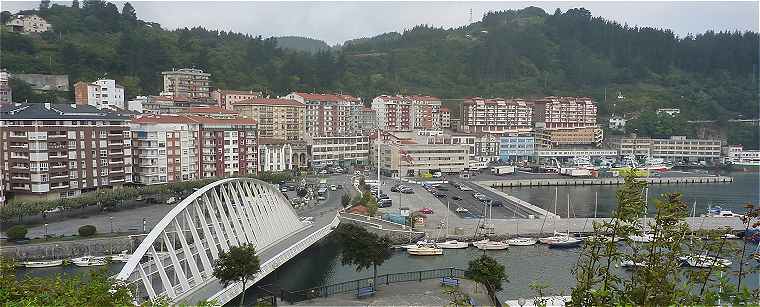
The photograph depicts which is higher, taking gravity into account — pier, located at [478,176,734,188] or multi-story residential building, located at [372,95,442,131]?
multi-story residential building, located at [372,95,442,131]

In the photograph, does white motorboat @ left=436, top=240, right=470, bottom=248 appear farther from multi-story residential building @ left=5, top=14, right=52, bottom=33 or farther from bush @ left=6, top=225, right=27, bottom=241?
multi-story residential building @ left=5, top=14, right=52, bottom=33

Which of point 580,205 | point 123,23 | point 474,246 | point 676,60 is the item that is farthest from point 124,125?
point 676,60

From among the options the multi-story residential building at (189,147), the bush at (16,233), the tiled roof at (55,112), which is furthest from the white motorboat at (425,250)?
the tiled roof at (55,112)

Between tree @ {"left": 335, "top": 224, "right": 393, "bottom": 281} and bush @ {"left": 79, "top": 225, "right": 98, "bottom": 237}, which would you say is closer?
tree @ {"left": 335, "top": 224, "right": 393, "bottom": 281}

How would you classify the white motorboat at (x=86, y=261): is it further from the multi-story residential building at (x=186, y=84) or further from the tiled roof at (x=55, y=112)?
the multi-story residential building at (x=186, y=84)

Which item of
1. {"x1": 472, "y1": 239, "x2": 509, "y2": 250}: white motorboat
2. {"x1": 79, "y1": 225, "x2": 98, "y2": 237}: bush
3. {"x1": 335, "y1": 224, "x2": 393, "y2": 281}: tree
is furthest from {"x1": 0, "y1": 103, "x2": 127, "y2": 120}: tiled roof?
{"x1": 472, "y1": 239, "x2": 509, "y2": 250}: white motorboat

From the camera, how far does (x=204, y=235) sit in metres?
13.8

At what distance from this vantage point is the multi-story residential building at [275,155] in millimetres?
35250

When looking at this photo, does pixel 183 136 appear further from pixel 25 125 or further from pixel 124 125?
pixel 25 125

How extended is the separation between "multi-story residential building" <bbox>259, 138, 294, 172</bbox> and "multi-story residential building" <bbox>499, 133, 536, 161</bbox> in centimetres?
1993

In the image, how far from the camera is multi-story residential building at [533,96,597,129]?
5666cm

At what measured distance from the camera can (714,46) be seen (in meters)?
81.6

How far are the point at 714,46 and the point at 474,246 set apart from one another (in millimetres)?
78216

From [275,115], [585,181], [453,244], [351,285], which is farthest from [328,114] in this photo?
[351,285]
